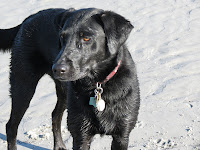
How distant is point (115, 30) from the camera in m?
2.96

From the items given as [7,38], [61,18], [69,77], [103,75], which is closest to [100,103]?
[103,75]

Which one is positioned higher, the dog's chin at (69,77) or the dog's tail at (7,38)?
the dog's chin at (69,77)

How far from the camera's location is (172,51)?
5863 millimetres

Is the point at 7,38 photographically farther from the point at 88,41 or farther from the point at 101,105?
the point at 101,105

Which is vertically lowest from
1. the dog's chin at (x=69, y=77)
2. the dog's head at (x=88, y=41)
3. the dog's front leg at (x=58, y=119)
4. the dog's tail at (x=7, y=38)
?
the dog's front leg at (x=58, y=119)

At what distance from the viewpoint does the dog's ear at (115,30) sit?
9.68 feet

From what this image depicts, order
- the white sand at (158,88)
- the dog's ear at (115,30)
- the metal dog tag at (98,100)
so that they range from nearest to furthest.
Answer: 1. the dog's ear at (115,30)
2. the metal dog tag at (98,100)
3. the white sand at (158,88)

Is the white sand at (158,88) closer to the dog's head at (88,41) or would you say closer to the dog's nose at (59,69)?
the dog's head at (88,41)

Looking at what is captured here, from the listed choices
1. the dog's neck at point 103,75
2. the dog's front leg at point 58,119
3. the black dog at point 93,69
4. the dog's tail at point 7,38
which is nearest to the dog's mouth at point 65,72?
the black dog at point 93,69

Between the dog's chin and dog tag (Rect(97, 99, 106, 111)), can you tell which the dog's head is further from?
dog tag (Rect(97, 99, 106, 111))

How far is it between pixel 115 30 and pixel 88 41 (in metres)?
0.24

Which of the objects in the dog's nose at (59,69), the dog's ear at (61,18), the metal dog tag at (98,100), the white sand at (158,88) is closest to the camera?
the dog's nose at (59,69)

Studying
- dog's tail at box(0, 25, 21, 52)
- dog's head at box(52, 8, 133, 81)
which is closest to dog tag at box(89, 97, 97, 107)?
dog's head at box(52, 8, 133, 81)

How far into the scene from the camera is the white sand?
13.2ft
